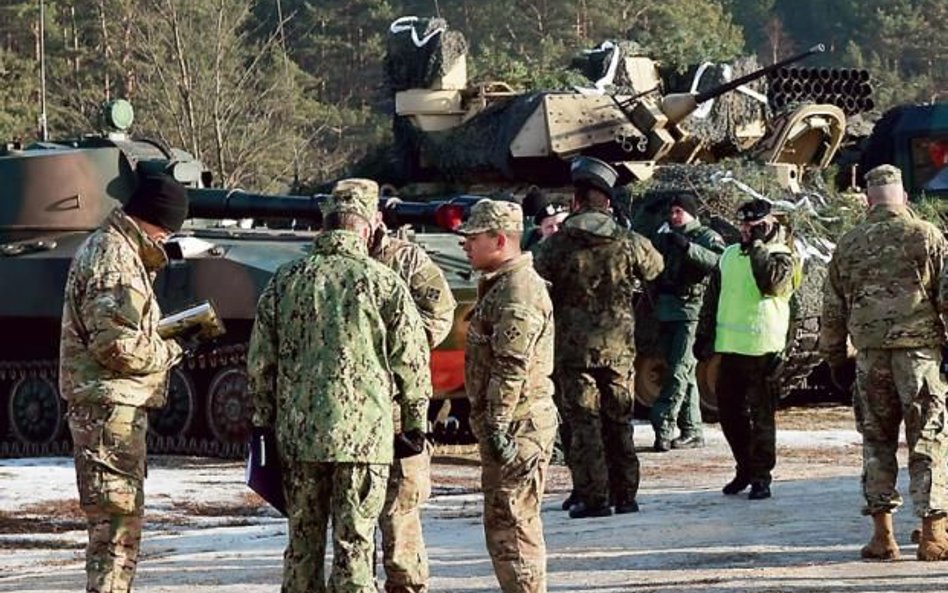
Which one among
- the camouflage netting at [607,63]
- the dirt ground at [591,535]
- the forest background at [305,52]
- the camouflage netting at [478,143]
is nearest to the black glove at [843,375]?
the dirt ground at [591,535]

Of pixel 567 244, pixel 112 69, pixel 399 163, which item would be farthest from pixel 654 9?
pixel 567 244

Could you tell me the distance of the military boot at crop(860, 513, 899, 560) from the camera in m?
9.61

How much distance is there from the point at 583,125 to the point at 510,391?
11.9 metres

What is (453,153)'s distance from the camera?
2038cm

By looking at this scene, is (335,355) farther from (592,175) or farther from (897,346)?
(592,175)

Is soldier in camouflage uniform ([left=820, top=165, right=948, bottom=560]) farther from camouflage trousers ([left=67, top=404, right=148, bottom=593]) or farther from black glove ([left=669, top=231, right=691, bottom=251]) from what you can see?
black glove ([left=669, top=231, right=691, bottom=251])

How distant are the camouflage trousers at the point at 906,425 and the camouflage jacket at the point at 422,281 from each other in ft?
6.33

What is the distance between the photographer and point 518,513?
820cm

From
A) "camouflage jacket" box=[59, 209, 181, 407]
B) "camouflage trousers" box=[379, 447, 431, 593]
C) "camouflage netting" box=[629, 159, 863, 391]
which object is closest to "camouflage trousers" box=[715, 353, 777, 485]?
"camouflage trousers" box=[379, 447, 431, 593]

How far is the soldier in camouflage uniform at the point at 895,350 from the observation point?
31.5ft

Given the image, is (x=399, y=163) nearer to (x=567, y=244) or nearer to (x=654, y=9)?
(x=567, y=244)

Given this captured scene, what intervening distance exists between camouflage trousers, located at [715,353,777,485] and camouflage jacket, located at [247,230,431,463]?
4.54 meters

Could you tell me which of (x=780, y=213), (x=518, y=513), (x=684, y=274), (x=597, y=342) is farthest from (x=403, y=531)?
(x=780, y=213)

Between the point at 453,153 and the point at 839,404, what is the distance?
4.03m
